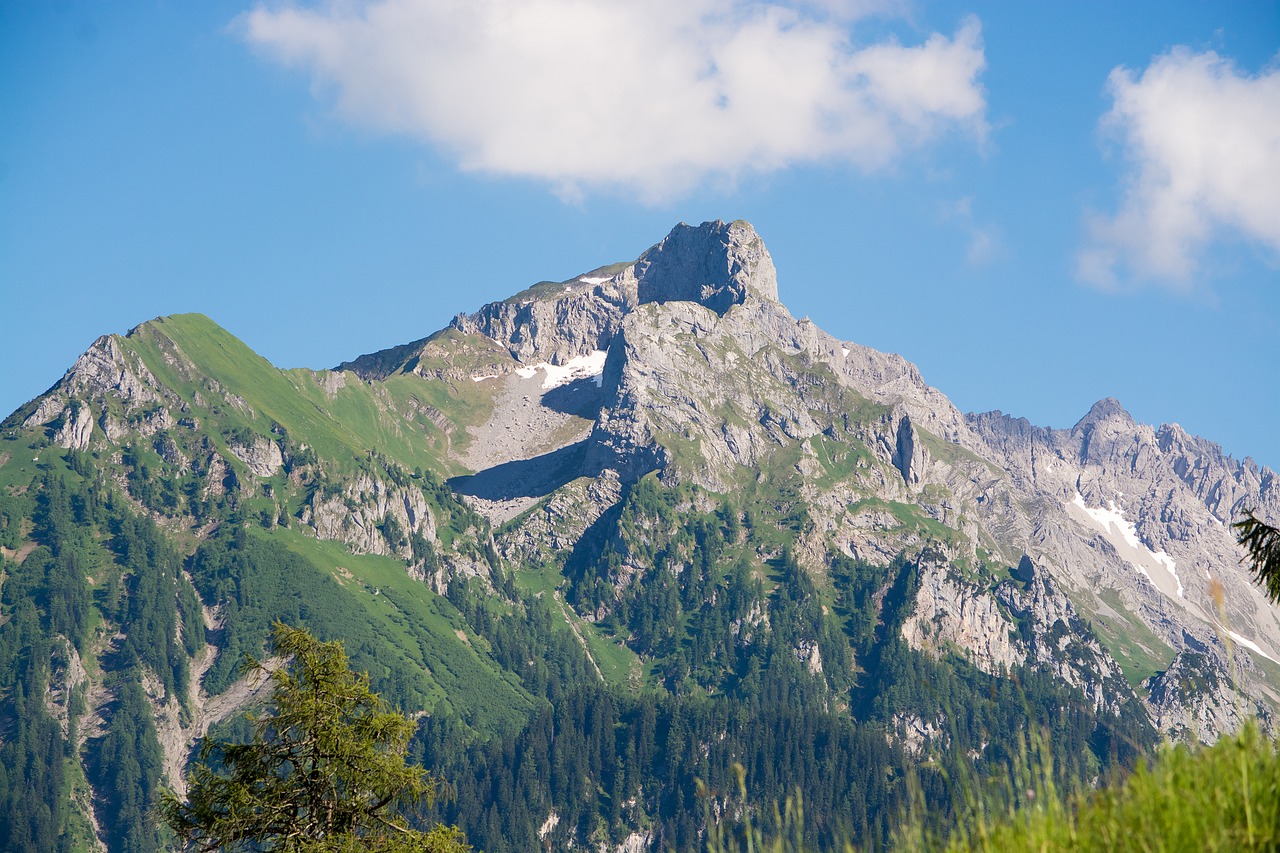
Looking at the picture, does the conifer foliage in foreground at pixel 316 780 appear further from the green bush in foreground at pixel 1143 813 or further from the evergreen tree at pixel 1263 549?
the green bush in foreground at pixel 1143 813

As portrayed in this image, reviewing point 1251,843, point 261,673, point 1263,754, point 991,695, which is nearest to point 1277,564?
point 1263,754

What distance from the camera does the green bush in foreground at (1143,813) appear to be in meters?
10.9

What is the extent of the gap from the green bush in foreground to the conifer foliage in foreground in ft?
58.7

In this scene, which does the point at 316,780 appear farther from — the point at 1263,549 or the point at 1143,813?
the point at 1143,813

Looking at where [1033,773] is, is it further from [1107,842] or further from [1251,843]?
[1251,843]

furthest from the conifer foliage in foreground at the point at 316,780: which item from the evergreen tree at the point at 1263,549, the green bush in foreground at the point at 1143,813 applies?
the green bush in foreground at the point at 1143,813

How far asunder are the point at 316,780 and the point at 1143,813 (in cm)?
2049

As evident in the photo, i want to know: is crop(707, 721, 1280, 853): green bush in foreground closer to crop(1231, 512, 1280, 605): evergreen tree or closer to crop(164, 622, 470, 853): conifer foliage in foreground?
crop(1231, 512, 1280, 605): evergreen tree

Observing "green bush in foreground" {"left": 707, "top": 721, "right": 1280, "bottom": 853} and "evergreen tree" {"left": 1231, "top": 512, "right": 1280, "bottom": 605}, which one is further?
"evergreen tree" {"left": 1231, "top": 512, "right": 1280, "bottom": 605}

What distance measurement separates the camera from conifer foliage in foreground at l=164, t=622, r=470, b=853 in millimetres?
27656

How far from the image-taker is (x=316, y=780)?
28094 mm

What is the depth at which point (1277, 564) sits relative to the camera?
681 inches

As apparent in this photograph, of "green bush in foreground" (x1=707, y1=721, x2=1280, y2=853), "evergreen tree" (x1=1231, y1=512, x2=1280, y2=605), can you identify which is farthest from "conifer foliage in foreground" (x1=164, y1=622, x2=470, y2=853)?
"green bush in foreground" (x1=707, y1=721, x2=1280, y2=853)

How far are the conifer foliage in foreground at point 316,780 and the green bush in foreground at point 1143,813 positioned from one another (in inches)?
704
